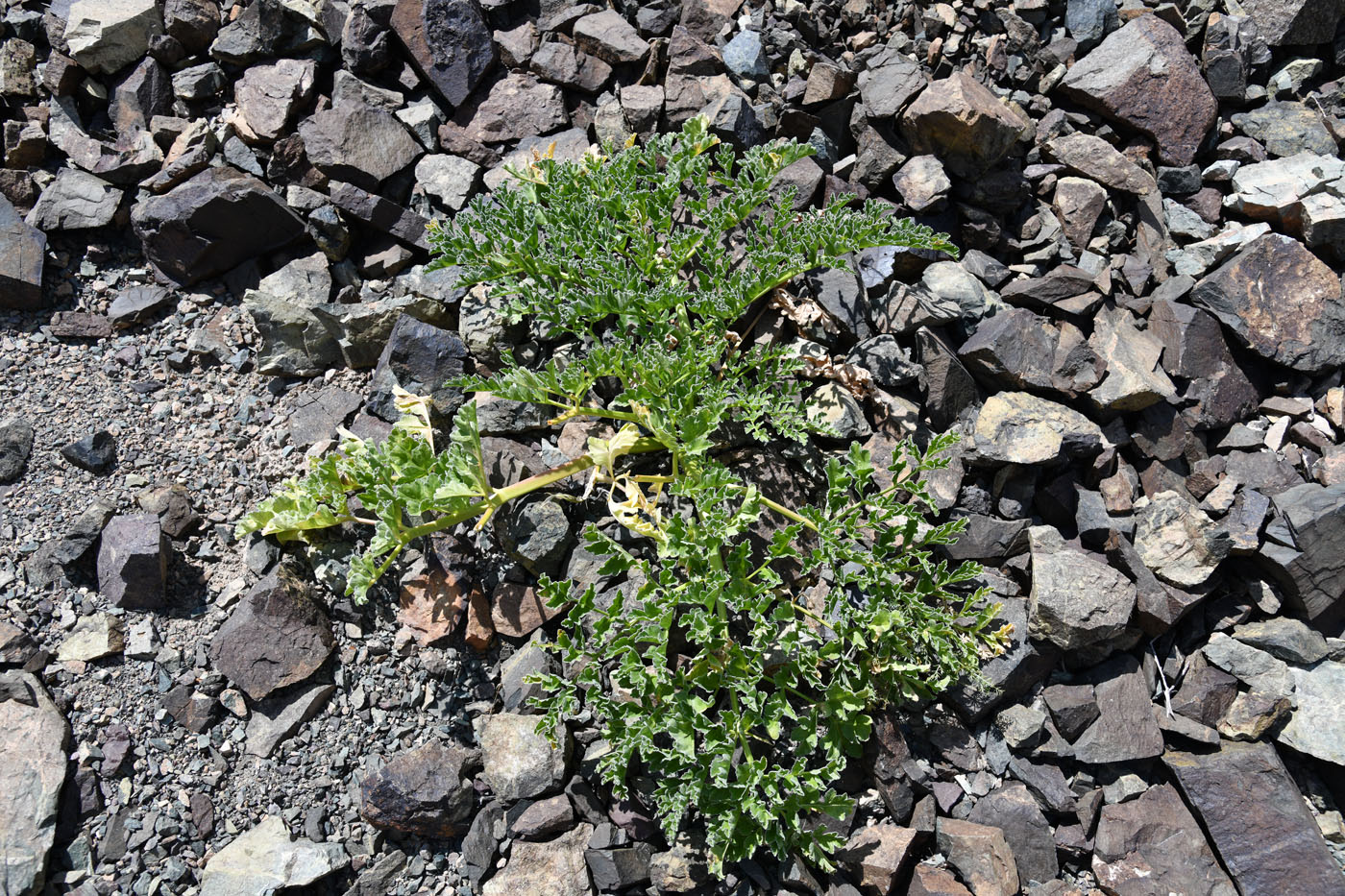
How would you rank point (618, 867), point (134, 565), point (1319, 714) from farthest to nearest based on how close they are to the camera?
point (134, 565) < point (1319, 714) < point (618, 867)

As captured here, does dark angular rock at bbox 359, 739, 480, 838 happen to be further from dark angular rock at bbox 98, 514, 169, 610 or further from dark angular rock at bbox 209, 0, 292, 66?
dark angular rock at bbox 209, 0, 292, 66

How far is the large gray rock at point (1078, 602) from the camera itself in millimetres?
3984

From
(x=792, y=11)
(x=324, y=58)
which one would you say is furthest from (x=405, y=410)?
(x=792, y=11)

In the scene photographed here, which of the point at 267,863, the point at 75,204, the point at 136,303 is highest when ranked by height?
the point at 75,204

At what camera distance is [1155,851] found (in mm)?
3863

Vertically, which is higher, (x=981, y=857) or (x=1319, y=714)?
(x=1319, y=714)

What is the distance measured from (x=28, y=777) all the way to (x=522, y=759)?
2.04 metres

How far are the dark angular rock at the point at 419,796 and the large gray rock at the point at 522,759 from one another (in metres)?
0.15

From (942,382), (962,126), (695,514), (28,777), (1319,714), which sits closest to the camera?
(28,777)

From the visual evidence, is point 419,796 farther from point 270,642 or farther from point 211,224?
point 211,224

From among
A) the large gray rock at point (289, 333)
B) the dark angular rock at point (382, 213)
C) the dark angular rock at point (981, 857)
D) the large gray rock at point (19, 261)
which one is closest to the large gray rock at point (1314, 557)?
the dark angular rock at point (981, 857)

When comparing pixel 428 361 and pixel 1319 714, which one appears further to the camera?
pixel 428 361

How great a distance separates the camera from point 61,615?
4219 mm

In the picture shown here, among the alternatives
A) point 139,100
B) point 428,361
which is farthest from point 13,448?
point 139,100
